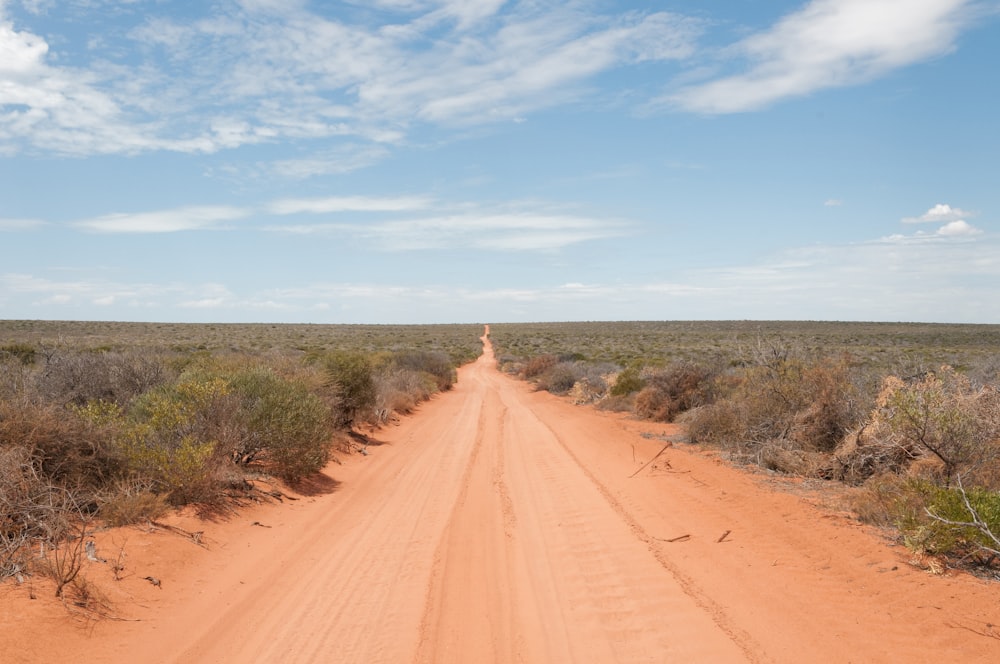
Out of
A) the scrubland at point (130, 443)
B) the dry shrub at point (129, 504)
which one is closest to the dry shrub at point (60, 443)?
the scrubland at point (130, 443)

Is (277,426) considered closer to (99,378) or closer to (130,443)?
(130,443)

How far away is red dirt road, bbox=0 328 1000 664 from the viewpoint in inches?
219

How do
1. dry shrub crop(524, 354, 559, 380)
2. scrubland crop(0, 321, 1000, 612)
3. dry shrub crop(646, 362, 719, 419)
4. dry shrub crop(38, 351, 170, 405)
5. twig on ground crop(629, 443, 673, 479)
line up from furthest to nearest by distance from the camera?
dry shrub crop(524, 354, 559, 380), dry shrub crop(646, 362, 719, 419), twig on ground crop(629, 443, 673, 479), dry shrub crop(38, 351, 170, 405), scrubland crop(0, 321, 1000, 612)

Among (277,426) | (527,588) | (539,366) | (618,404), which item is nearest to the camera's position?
(527,588)

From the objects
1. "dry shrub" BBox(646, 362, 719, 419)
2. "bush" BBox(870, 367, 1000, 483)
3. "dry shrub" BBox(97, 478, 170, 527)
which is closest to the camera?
"dry shrub" BBox(97, 478, 170, 527)

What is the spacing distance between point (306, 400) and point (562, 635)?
7987 millimetres

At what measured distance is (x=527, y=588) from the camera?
698 centimetres

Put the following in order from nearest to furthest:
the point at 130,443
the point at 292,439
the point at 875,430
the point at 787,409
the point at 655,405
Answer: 1. the point at 130,443
2. the point at 875,430
3. the point at 292,439
4. the point at 787,409
5. the point at 655,405

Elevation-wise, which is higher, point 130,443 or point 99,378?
point 99,378

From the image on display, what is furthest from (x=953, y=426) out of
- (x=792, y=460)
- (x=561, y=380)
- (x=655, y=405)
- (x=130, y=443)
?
(x=561, y=380)

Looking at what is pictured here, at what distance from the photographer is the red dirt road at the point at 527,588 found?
5562mm

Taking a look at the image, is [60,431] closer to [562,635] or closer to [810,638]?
[562,635]

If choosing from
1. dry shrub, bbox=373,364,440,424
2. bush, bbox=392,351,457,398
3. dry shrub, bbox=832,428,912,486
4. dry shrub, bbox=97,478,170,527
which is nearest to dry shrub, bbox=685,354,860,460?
dry shrub, bbox=832,428,912,486

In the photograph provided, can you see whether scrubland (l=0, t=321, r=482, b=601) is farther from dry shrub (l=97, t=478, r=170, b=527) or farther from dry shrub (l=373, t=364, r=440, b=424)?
dry shrub (l=373, t=364, r=440, b=424)
